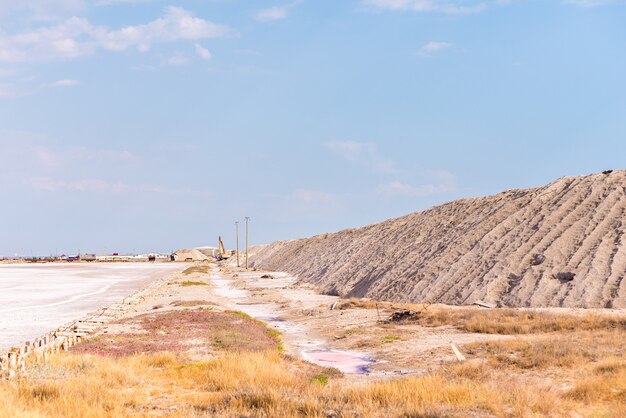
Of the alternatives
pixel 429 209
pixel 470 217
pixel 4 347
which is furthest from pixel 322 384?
pixel 429 209

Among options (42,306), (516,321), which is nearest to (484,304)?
(516,321)

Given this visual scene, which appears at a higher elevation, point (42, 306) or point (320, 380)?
point (320, 380)

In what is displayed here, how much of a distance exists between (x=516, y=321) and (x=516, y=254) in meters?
16.0

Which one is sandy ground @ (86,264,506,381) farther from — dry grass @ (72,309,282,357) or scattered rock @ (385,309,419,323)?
dry grass @ (72,309,282,357)

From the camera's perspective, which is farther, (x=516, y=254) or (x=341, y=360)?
(x=516, y=254)

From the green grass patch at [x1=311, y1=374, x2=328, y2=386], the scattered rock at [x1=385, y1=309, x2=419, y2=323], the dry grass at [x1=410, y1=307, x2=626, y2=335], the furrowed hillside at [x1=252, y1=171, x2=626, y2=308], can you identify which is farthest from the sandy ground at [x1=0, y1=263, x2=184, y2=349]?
A: the furrowed hillside at [x1=252, y1=171, x2=626, y2=308]

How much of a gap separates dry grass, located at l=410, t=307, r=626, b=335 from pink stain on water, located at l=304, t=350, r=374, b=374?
661 centimetres

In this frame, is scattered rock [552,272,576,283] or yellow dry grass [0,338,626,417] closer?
yellow dry grass [0,338,626,417]

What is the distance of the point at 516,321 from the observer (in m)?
27.2

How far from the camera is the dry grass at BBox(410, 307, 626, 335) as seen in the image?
24852mm

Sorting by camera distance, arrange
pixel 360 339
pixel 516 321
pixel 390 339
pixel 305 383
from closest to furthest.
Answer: pixel 305 383 < pixel 390 339 < pixel 360 339 < pixel 516 321

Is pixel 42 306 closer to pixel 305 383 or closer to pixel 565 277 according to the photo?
pixel 305 383

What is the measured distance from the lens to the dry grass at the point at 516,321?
24.9 meters

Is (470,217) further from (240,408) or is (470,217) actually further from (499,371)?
(240,408)
